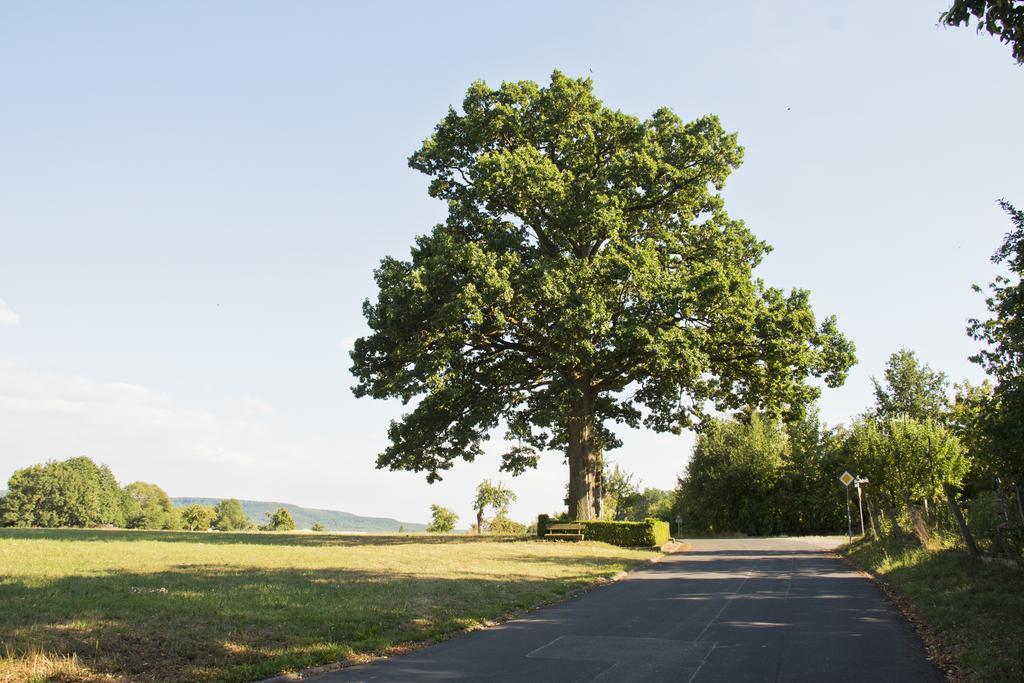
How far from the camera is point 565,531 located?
100 ft

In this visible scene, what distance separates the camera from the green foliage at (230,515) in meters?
148

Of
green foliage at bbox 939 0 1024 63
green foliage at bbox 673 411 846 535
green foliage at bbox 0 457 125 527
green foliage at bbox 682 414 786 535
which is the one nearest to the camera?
green foliage at bbox 939 0 1024 63

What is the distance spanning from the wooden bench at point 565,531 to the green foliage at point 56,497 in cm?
9176

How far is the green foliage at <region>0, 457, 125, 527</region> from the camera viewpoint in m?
95.3

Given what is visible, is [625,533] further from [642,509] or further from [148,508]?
[148,508]

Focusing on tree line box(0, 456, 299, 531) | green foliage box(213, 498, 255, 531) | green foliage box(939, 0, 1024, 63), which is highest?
green foliage box(939, 0, 1024, 63)

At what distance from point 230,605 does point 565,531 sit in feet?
67.5

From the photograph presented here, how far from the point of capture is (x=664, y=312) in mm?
27391

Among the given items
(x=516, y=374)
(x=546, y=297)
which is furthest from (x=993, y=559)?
(x=516, y=374)

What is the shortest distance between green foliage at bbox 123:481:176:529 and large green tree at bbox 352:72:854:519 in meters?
110

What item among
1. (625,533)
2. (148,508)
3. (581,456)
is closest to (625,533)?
(625,533)

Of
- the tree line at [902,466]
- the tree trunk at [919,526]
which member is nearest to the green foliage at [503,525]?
the tree line at [902,466]

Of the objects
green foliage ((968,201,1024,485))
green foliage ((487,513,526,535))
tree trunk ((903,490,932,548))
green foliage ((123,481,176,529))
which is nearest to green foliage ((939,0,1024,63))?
green foliage ((968,201,1024,485))

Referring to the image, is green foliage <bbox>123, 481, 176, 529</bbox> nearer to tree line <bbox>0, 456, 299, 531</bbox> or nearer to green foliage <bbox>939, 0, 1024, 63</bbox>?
tree line <bbox>0, 456, 299, 531</bbox>
